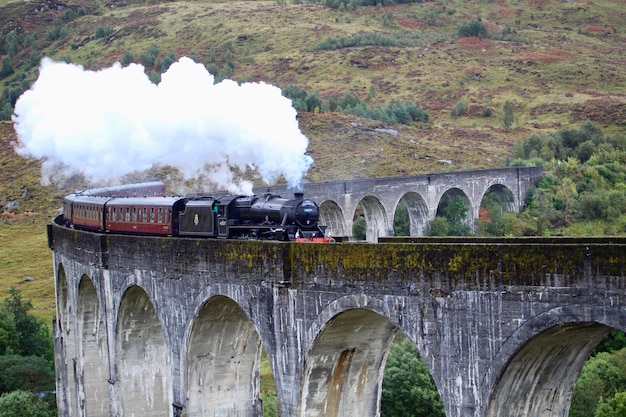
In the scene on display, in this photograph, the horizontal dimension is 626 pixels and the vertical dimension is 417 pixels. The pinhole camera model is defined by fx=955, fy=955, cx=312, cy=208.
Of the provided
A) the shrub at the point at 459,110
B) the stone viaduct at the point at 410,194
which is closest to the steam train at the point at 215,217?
Answer: the stone viaduct at the point at 410,194

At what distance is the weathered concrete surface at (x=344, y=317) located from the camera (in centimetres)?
1619

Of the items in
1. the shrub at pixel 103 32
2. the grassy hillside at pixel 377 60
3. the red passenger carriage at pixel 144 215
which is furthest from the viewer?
the shrub at pixel 103 32

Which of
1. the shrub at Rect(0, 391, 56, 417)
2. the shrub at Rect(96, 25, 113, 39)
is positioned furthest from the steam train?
the shrub at Rect(96, 25, 113, 39)

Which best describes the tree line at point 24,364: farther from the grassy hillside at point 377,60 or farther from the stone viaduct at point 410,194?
the grassy hillside at point 377,60

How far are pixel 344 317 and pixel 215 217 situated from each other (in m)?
7.86

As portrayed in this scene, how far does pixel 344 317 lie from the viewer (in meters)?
20.5

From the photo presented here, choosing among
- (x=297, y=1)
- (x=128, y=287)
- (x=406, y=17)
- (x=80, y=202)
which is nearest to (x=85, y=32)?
(x=297, y=1)

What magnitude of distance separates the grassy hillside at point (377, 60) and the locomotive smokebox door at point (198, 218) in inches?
1934

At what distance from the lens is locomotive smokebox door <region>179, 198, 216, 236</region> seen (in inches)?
1077

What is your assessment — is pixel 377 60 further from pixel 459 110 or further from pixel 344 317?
pixel 344 317

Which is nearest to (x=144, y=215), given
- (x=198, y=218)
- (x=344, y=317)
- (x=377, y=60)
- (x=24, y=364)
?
(x=198, y=218)

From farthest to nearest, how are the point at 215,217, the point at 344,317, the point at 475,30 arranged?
the point at 475,30
the point at 215,217
the point at 344,317

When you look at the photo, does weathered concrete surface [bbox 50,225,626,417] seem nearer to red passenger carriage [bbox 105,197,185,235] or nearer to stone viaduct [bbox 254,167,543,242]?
red passenger carriage [bbox 105,197,185,235]

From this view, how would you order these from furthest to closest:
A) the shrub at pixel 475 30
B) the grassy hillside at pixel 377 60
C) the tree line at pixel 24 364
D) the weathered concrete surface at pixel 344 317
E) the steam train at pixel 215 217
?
the shrub at pixel 475 30
the grassy hillside at pixel 377 60
the tree line at pixel 24 364
the steam train at pixel 215 217
the weathered concrete surface at pixel 344 317
